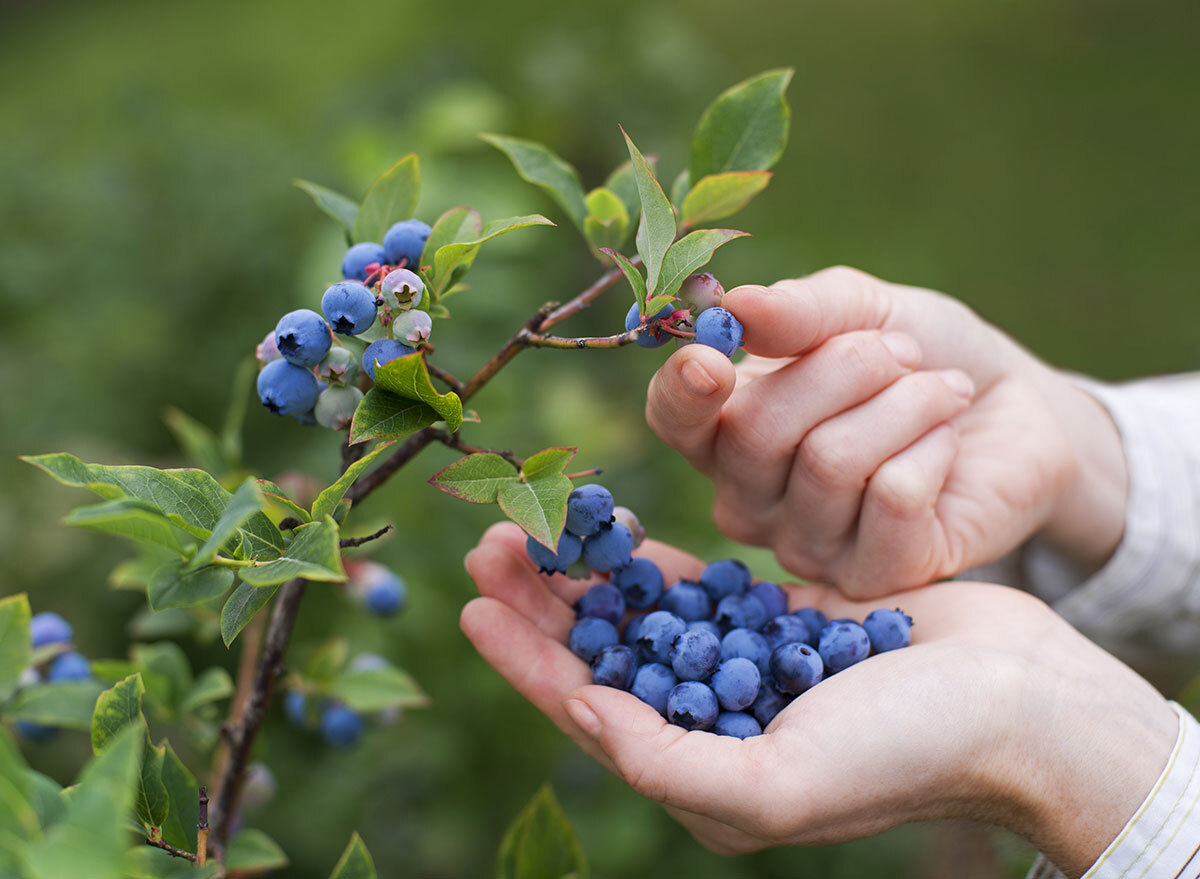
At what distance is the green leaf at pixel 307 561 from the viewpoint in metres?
0.68

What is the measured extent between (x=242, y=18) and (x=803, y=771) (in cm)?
731

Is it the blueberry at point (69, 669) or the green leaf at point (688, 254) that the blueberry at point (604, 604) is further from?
the blueberry at point (69, 669)

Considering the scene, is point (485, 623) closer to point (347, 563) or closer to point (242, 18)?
point (347, 563)

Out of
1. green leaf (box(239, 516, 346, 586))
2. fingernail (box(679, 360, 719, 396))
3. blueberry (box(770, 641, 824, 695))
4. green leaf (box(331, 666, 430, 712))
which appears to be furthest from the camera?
green leaf (box(331, 666, 430, 712))

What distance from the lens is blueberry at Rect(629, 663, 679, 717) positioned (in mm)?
1004

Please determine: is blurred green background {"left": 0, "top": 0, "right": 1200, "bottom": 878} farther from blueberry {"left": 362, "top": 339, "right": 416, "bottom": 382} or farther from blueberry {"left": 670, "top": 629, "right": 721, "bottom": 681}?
blueberry {"left": 362, "top": 339, "right": 416, "bottom": 382}

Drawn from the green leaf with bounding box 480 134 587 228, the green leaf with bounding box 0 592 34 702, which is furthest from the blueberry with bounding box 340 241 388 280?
the green leaf with bounding box 0 592 34 702

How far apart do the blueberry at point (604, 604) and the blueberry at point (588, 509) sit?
174 millimetres

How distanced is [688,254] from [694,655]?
0.46m

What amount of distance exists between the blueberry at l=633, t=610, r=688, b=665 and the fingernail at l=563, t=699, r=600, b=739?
0.13 m

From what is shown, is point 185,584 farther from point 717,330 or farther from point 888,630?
point 888,630

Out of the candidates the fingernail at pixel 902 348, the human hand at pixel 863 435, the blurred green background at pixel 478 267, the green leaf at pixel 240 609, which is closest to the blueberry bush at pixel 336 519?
the green leaf at pixel 240 609

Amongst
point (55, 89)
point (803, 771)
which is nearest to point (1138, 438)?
point (803, 771)

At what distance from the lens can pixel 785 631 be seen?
3.62ft
